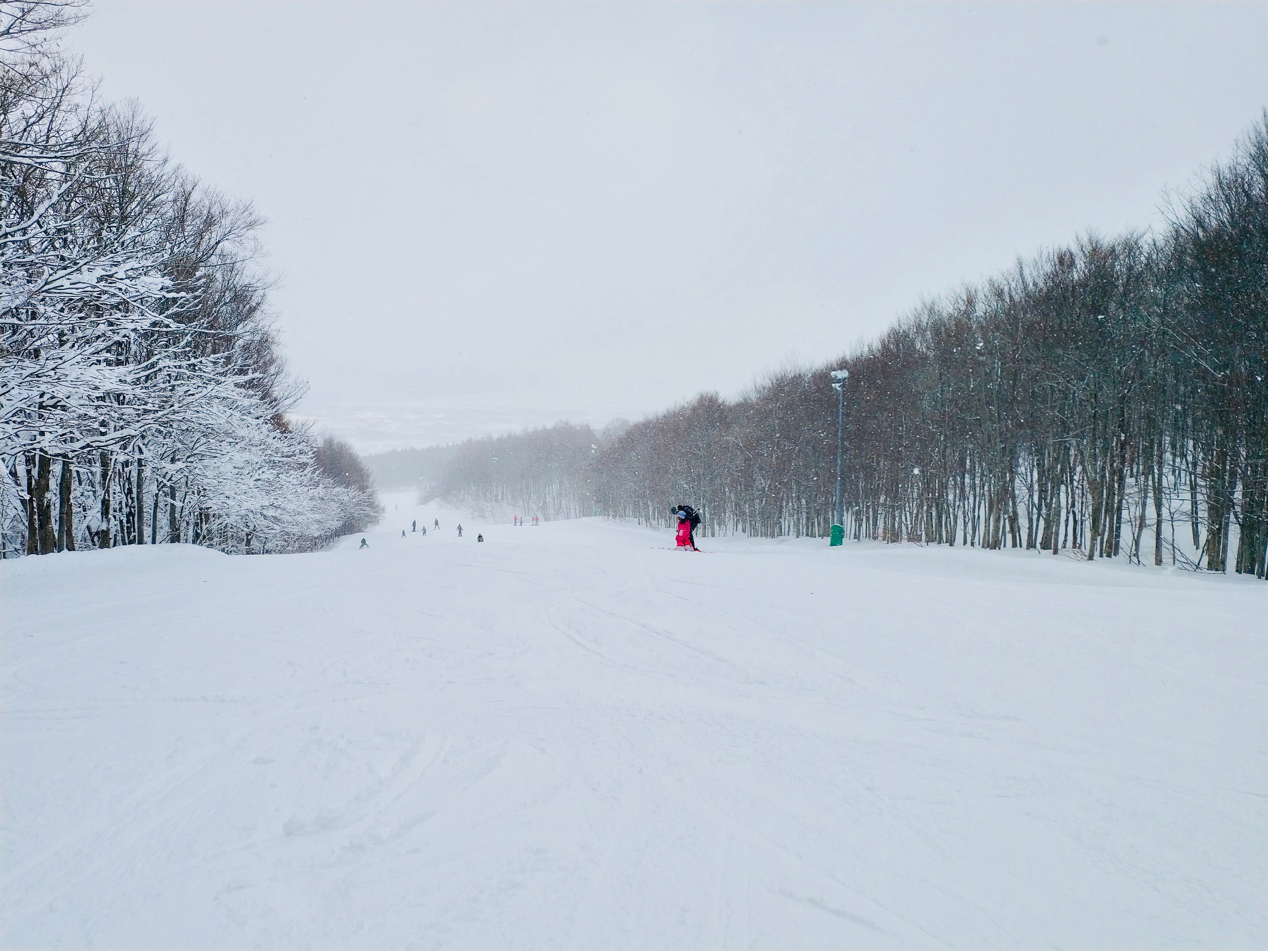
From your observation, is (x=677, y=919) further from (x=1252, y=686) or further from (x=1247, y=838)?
(x=1252, y=686)

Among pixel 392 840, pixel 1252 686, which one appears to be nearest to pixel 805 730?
pixel 392 840

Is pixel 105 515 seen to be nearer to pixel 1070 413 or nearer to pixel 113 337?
pixel 113 337

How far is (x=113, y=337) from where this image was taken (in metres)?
9.10

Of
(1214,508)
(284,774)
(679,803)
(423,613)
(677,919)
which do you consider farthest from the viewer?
(1214,508)

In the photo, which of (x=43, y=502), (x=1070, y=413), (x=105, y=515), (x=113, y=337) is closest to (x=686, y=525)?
(x=113, y=337)

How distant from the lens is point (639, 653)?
18.2ft

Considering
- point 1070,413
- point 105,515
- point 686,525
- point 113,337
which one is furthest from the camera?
point 1070,413

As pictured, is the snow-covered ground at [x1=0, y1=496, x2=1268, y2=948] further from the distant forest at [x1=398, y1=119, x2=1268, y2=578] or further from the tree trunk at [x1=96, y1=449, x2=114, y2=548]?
the distant forest at [x1=398, y1=119, x2=1268, y2=578]

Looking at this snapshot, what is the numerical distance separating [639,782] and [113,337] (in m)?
Answer: 11.5

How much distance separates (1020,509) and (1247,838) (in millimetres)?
36782

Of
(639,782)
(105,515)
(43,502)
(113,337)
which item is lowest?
(639,782)

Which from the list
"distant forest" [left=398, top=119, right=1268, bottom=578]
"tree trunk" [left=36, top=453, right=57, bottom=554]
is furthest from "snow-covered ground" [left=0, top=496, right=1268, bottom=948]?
"distant forest" [left=398, top=119, right=1268, bottom=578]

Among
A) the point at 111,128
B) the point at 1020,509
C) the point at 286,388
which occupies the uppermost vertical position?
the point at 111,128

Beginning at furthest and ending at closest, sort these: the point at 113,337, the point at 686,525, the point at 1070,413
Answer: the point at 1070,413
the point at 686,525
the point at 113,337
